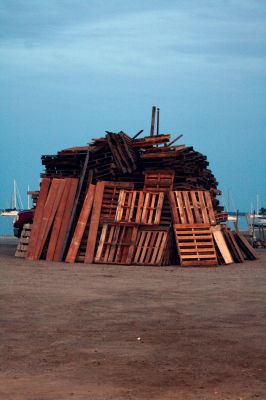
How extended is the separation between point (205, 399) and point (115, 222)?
17.0 metres

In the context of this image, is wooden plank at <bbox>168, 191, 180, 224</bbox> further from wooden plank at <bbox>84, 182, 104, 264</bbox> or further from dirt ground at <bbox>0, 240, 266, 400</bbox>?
dirt ground at <bbox>0, 240, 266, 400</bbox>

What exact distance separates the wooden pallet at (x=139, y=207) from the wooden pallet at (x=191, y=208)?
1.57ft

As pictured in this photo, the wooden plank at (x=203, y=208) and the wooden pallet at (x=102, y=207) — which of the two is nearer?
the wooden plank at (x=203, y=208)

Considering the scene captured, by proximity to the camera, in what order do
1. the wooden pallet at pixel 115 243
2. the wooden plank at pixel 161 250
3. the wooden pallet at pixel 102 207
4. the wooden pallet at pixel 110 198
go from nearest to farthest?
the wooden plank at pixel 161 250 < the wooden pallet at pixel 115 243 < the wooden pallet at pixel 102 207 < the wooden pallet at pixel 110 198

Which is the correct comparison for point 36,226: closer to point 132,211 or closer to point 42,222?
point 42,222

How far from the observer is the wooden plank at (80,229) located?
23.4 metres

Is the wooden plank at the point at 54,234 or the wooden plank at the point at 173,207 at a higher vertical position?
the wooden plank at the point at 173,207

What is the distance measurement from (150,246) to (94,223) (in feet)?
6.26

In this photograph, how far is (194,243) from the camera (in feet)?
74.2

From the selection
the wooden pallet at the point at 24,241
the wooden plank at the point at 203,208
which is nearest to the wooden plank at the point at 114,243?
the wooden plank at the point at 203,208

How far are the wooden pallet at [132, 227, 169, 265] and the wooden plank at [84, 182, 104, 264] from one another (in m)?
1.34

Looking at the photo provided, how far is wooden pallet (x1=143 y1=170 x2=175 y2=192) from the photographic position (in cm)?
2406

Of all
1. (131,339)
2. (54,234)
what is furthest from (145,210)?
(131,339)

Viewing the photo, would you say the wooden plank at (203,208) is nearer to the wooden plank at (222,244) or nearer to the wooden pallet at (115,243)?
the wooden plank at (222,244)
